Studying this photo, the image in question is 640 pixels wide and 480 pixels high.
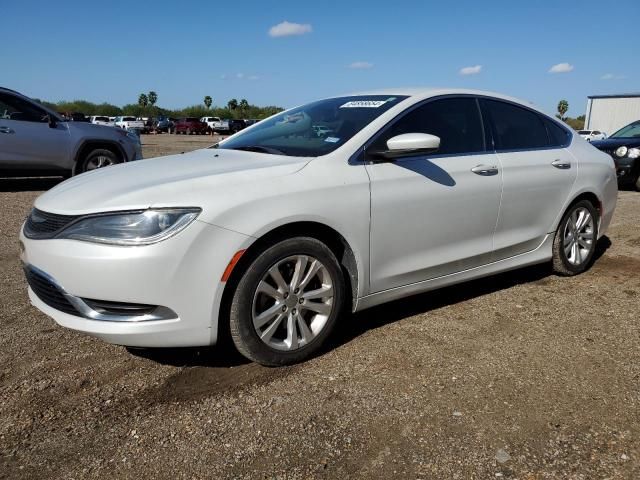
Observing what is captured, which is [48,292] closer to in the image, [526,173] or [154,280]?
[154,280]

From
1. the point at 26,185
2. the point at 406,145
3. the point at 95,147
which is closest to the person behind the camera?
the point at 406,145

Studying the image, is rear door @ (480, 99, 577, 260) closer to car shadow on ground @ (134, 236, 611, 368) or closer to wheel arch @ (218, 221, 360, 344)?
car shadow on ground @ (134, 236, 611, 368)

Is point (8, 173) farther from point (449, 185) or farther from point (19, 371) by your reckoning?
point (449, 185)

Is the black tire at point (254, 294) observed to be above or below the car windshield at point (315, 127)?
below

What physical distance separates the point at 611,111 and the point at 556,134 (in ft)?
125

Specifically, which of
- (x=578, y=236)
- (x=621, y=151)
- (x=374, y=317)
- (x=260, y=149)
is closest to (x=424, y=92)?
(x=260, y=149)

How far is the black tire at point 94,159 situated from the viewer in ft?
31.0

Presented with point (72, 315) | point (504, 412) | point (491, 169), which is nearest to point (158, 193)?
point (72, 315)

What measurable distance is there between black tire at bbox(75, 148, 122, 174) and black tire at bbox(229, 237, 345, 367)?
24.8 feet

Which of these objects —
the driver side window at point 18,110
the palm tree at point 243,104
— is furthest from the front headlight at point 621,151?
the palm tree at point 243,104

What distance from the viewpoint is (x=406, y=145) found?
10.6 ft

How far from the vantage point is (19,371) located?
301 centimetres

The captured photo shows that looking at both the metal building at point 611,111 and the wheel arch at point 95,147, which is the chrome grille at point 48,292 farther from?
the metal building at point 611,111

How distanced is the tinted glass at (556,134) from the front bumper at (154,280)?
304cm
